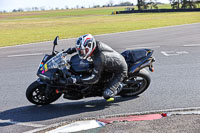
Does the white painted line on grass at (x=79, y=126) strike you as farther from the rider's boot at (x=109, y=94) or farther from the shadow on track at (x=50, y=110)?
the rider's boot at (x=109, y=94)

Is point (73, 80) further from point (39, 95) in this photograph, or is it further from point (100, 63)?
point (39, 95)

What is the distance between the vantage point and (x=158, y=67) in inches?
372

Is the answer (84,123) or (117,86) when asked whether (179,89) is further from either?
(84,123)

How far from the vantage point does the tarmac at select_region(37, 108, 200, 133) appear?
4.50 m

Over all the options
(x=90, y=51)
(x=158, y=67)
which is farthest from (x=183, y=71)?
(x=90, y=51)

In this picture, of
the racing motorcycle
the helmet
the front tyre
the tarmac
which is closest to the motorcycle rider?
the helmet

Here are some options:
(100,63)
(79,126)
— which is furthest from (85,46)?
(79,126)

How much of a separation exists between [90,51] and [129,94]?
1623 mm

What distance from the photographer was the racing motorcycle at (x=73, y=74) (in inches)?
230

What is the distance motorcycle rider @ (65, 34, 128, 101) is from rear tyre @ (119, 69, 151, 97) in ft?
1.34

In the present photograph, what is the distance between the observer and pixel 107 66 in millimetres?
5941

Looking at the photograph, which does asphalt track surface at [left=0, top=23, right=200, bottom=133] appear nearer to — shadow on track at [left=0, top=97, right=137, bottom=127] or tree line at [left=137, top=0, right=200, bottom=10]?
shadow on track at [left=0, top=97, right=137, bottom=127]

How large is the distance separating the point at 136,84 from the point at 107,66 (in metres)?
1.07

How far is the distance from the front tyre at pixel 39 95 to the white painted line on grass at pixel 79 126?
1296mm
